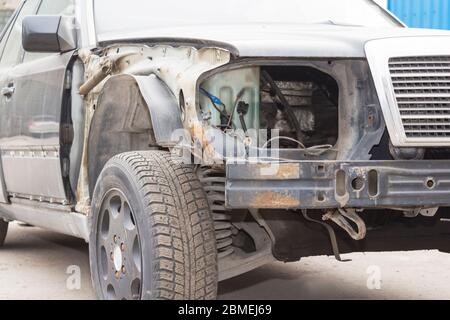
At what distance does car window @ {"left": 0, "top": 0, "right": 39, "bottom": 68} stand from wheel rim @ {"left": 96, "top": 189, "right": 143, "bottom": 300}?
2.04 m

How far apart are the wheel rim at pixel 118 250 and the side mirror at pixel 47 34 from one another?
1104 mm

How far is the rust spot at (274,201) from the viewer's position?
9.18 ft

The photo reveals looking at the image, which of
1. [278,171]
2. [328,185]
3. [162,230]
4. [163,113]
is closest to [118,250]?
[162,230]

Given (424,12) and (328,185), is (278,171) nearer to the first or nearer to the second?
(328,185)

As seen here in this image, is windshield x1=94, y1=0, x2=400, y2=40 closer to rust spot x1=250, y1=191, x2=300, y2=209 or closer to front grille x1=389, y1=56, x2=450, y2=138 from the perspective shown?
front grille x1=389, y1=56, x2=450, y2=138

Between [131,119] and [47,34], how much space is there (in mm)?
788

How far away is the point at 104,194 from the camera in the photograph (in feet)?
11.4

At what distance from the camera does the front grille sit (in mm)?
2957

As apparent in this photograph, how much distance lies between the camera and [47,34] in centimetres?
411

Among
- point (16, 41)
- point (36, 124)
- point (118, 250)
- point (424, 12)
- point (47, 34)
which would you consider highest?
point (47, 34)

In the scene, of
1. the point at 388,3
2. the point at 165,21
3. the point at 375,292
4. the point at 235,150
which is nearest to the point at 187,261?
the point at 235,150

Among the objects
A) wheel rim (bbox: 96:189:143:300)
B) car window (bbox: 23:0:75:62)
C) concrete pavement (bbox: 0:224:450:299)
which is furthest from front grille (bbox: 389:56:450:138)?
car window (bbox: 23:0:75:62)

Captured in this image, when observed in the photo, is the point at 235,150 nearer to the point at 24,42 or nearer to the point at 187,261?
the point at 187,261

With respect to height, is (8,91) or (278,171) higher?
(278,171)
